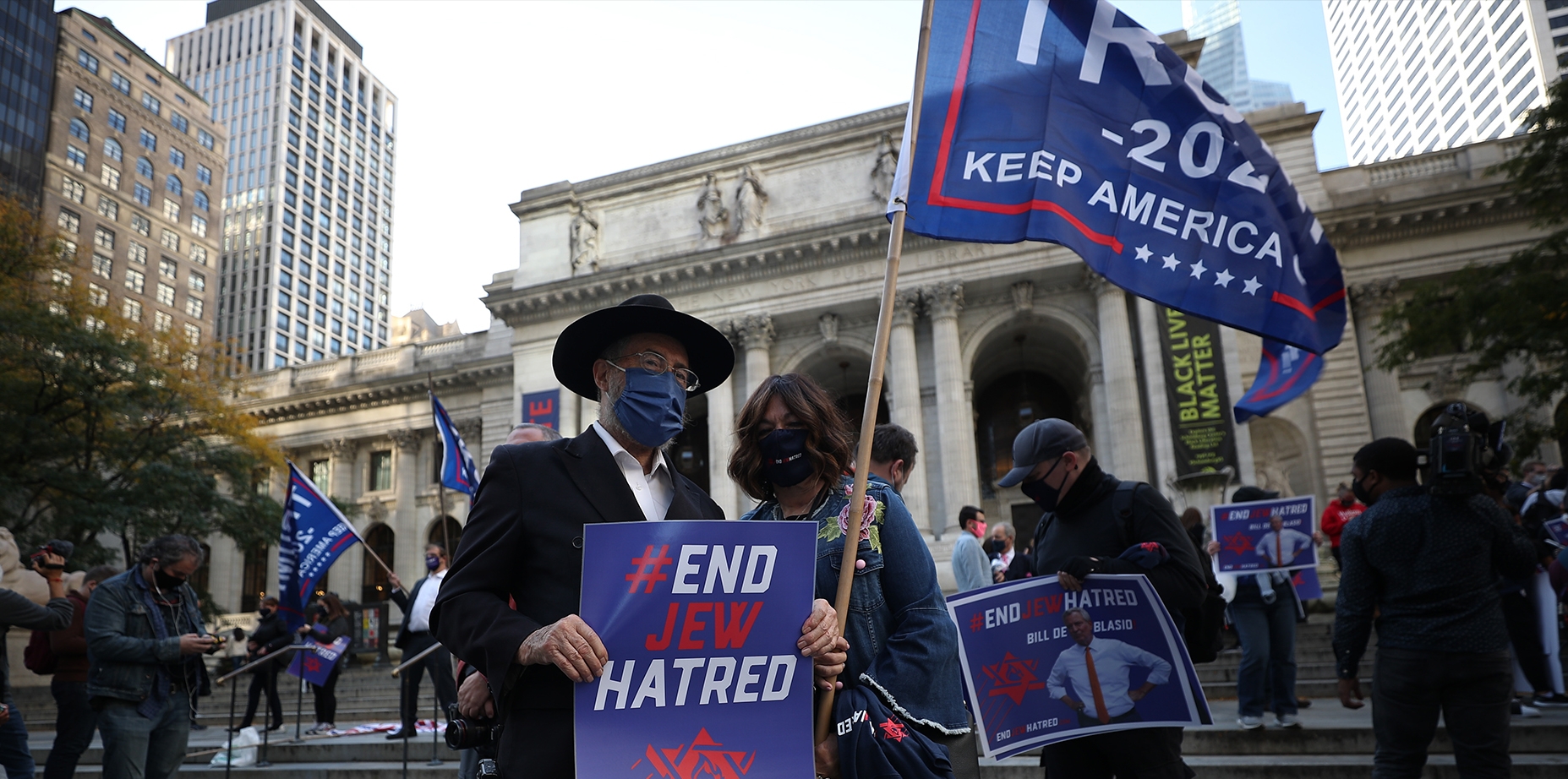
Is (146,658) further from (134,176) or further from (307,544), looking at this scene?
(134,176)

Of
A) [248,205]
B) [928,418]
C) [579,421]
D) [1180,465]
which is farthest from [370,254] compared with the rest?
[1180,465]

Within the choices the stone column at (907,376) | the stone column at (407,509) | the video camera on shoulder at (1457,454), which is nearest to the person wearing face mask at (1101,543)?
the video camera on shoulder at (1457,454)

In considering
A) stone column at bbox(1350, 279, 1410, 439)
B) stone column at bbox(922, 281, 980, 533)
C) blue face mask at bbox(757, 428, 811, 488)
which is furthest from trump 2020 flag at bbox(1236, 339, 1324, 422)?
stone column at bbox(1350, 279, 1410, 439)

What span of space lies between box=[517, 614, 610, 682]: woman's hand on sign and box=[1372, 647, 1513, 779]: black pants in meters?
3.74

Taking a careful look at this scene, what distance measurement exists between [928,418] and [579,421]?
11.8m

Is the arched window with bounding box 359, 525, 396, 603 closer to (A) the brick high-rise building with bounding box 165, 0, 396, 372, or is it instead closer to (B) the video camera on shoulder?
(B) the video camera on shoulder

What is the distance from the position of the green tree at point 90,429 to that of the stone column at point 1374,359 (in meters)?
31.9

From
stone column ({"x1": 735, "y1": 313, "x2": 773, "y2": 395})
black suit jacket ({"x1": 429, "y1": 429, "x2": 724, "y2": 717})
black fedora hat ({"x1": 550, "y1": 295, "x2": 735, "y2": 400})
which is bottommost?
black suit jacket ({"x1": 429, "y1": 429, "x2": 724, "y2": 717})

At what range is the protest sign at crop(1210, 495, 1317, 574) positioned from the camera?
7863 mm

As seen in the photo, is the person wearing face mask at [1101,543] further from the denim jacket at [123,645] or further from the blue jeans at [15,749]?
the blue jeans at [15,749]

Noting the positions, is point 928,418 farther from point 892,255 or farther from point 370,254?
point 370,254

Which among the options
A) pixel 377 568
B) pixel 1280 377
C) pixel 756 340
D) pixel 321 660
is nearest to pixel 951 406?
pixel 756 340

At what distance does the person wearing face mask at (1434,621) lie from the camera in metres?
3.91

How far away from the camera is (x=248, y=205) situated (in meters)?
96.2
